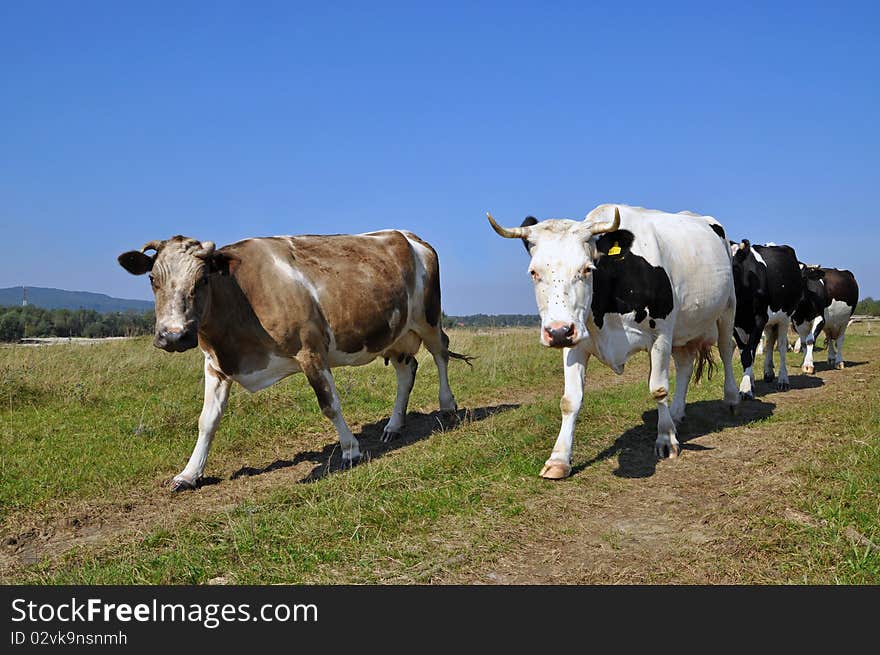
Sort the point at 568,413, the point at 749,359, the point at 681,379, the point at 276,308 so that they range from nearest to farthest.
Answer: the point at 568,413
the point at 276,308
the point at 681,379
the point at 749,359

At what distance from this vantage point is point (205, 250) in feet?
22.3

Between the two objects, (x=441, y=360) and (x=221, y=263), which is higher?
(x=221, y=263)

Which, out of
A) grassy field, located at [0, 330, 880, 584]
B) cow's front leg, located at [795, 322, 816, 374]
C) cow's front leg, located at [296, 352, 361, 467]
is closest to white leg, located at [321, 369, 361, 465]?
cow's front leg, located at [296, 352, 361, 467]

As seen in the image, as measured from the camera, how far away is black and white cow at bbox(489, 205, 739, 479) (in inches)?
237

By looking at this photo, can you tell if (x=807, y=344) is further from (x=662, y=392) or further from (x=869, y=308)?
(x=869, y=308)

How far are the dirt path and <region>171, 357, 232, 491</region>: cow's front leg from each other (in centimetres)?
344

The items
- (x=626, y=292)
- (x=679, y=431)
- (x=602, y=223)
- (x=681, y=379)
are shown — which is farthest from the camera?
(x=681, y=379)

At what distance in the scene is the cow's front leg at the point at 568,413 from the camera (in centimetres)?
616

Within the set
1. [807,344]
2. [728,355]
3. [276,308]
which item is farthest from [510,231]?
[807,344]

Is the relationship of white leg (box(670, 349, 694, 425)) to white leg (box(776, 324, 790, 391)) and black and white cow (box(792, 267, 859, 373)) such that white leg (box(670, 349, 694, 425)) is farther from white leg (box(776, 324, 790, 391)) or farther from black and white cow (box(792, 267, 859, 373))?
black and white cow (box(792, 267, 859, 373))

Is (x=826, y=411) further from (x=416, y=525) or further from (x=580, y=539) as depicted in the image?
(x=416, y=525)

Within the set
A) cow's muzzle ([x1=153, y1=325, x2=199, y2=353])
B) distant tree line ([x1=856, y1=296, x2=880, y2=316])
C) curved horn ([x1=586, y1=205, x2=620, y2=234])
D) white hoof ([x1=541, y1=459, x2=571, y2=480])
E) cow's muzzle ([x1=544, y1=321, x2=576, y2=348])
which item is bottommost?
distant tree line ([x1=856, y1=296, x2=880, y2=316])

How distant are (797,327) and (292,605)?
1441cm

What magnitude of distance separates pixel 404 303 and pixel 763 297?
6.41m
